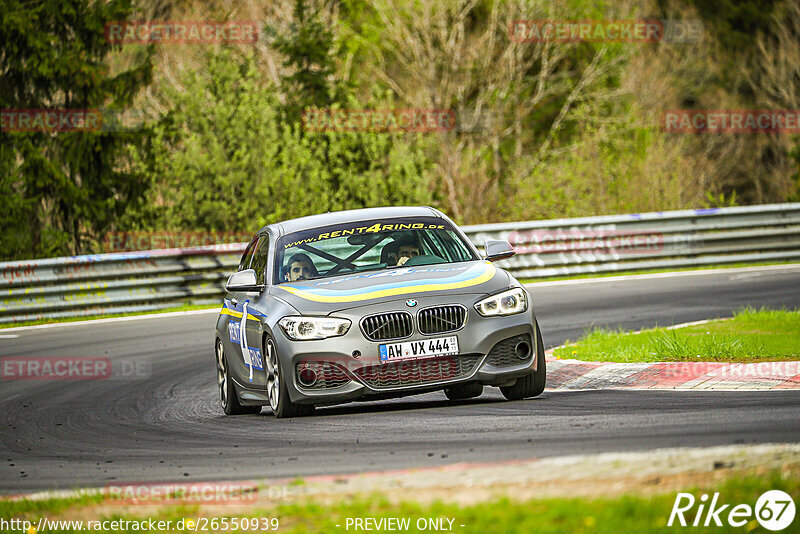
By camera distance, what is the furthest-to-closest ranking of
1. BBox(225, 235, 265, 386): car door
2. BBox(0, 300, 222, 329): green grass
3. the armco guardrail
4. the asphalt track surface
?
the armco guardrail, BBox(0, 300, 222, 329): green grass, BBox(225, 235, 265, 386): car door, the asphalt track surface

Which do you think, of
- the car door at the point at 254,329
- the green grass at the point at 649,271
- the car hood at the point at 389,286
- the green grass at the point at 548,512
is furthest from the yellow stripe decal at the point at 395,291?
the green grass at the point at 649,271

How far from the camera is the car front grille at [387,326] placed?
9211 millimetres

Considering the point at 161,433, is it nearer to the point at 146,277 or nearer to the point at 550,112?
the point at 146,277

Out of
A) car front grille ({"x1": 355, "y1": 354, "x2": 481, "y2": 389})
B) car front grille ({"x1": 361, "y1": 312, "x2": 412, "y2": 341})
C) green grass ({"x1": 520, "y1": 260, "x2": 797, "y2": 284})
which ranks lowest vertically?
green grass ({"x1": 520, "y1": 260, "x2": 797, "y2": 284})

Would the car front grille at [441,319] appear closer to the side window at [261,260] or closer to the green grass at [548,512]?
the side window at [261,260]

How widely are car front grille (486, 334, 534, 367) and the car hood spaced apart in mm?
399

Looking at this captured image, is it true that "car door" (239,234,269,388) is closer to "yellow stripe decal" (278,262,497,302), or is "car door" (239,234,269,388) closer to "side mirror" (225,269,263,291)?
"side mirror" (225,269,263,291)

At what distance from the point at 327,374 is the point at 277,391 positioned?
58cm

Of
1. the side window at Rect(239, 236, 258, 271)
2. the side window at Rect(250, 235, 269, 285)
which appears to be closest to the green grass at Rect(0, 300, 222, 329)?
the side window at Rect(239, 236, 258, 271)

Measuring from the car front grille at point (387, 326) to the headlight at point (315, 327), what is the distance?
0.47 ft

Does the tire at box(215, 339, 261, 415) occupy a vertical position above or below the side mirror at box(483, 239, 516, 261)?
below

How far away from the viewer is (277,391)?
31.6 ft

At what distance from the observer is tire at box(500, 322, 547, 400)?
9.66 metres

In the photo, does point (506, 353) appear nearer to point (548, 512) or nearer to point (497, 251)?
point (497, 251)
